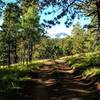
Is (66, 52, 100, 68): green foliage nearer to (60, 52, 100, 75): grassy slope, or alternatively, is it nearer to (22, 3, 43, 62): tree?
(60, 52, 100, 75): grassy slope

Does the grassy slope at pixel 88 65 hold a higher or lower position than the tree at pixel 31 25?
lower

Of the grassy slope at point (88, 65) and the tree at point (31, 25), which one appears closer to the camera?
the grassy slope at point (88, 65)

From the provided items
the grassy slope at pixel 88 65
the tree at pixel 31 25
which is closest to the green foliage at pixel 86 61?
the grassy slope at pixel 88 65

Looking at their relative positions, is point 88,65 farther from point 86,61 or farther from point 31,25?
point 31,25

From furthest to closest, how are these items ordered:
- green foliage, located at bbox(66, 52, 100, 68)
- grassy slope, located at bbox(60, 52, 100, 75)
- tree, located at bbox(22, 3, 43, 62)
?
tree, located at bbox(22, 3, 43, 62) → green foliage, located at bbox(66, 52, 100, 68) → grassy slope, located at bbox(60, 52, 100, 75)

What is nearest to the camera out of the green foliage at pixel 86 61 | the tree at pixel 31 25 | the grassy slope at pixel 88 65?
the grassy slope at pixel 88 65

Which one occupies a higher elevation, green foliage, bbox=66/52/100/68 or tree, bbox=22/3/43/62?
tree, bbox=22/3/43/62

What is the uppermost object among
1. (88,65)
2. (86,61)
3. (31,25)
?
(31,25)

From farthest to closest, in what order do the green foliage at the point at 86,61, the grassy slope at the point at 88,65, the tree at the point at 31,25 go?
the tree at the point at 31,25 < the green foliage at the point at 86,61 < the grassy slope at the point at 88,65

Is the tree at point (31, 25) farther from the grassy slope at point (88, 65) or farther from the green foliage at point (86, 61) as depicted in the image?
the grassy slope at point (88, 65)

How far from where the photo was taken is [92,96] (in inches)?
667

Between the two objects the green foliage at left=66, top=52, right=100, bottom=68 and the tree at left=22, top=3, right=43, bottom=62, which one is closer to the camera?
the green foliage at left=66, top=52, right=100, bottom=68

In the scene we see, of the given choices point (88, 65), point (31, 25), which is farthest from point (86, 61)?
point (31, 25)

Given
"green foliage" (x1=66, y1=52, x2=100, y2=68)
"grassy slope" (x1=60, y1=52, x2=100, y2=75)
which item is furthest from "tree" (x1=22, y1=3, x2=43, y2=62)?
"grassy slope" (x1=60, y1=52, x2=100, y2=75)
